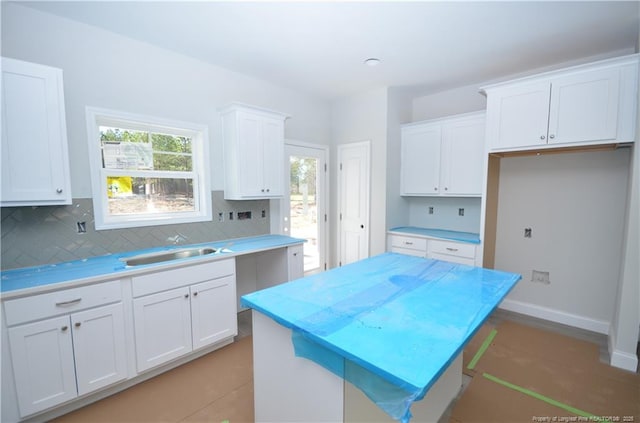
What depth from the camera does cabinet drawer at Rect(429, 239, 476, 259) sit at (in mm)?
3164

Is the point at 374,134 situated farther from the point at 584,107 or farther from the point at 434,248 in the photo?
the point at 584,107

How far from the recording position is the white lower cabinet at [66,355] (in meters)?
1.69

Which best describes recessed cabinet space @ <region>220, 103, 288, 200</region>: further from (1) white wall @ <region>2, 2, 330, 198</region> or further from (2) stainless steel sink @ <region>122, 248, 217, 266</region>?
(2) stainless steel sink @ <region>122, 248, 217, 266</region>

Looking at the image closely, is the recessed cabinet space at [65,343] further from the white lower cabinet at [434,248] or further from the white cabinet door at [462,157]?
the white cabinet door at [462,157]

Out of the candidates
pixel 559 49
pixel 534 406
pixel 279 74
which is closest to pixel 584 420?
pixel 534 406

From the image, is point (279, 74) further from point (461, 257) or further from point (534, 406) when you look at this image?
point (534, 406)

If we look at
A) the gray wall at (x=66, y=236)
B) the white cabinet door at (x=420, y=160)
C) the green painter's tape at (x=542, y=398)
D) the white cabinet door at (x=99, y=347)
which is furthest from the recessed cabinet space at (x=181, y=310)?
the white cabinet door at (x=420, y=160)

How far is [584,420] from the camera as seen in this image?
1.82m

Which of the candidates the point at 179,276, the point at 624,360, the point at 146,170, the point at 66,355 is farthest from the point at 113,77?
the point at 624,360

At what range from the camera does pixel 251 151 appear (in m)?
3.06

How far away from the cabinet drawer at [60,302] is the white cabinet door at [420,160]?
3452 mm

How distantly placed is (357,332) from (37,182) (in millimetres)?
2311

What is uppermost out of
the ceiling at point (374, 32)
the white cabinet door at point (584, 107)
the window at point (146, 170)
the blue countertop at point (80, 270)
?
the ceiling at point (374, 32)

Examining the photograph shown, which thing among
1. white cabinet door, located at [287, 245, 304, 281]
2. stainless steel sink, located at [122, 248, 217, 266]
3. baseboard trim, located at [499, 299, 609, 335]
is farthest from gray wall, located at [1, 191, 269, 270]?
baseboard trim, located at [499, 299, 609, 335]
